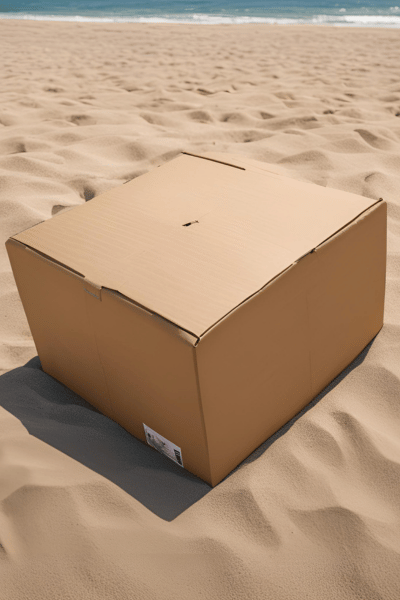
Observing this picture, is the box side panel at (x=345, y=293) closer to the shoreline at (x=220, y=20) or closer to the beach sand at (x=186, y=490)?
the beach sand at (x=186, y=490)

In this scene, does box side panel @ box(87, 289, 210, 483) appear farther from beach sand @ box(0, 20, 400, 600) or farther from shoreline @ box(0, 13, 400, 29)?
shoreline @ box(0, 13, 400, 29)

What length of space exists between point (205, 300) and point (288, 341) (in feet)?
0.72

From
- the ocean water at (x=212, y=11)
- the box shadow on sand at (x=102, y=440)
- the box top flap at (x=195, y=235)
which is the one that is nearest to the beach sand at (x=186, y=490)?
the box shadow on sand at (x=102, y=440)

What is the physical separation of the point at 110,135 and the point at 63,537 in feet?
6.70

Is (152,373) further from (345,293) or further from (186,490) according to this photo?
(345,293)

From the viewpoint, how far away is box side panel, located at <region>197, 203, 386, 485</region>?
90 centimetres

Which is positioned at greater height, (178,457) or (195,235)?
(195,235)

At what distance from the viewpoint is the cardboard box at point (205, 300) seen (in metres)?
0.89

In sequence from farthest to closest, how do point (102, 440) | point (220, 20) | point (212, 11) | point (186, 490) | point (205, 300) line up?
point (212, 11) → point (220, 20) → point (102, 440) → point (186, 490) → point (205, 300)

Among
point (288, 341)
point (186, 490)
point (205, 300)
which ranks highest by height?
point (205, 300)

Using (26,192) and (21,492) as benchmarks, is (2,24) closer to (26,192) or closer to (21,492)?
(26,192)

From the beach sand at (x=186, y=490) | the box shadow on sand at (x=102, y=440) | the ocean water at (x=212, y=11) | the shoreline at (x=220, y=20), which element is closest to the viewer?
the beach sand at (x=186, y=490)

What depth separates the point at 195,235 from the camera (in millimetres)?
1044

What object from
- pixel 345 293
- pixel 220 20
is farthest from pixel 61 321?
pixel 220 20
